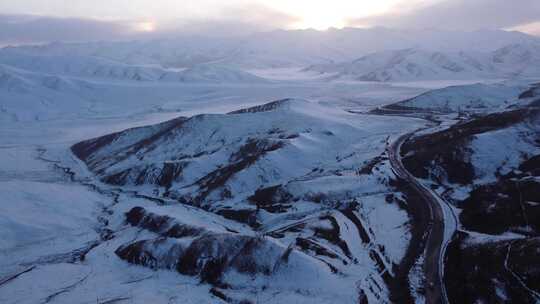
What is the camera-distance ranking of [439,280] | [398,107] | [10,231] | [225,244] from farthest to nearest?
1. [398,107]
2. [10,231]
3. [225,244]
4. [439,280]

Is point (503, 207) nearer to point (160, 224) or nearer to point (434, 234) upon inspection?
point (434, 234)

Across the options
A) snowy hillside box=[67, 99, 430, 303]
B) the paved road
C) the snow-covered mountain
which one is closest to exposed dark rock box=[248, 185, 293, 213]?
snowy hillside box=[67, 99, 430, 303]

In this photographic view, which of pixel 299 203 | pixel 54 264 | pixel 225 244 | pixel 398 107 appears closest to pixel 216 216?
pixel 299 203

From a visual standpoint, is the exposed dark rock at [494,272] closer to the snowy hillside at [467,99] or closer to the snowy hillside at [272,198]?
the snowy hillside at [272,198]

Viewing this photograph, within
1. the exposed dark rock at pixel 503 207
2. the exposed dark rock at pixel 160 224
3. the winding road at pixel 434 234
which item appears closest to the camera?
the winding road at pixel 434 234

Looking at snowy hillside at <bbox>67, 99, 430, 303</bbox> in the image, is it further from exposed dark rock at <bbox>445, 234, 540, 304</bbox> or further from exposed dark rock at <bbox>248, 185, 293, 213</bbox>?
exposed dark rock at <bbox>445, 234, 540, 304</bbox>

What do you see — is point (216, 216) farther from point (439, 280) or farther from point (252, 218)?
point (439, 280)

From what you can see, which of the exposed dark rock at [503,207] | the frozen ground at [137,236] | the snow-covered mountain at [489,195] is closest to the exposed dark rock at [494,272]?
the snow-covered mountain at [489,195]
